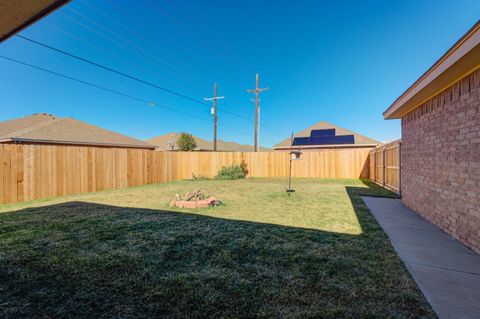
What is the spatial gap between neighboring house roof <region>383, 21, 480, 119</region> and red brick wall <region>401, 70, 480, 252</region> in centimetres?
12

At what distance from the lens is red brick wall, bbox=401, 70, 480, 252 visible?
2846 millimetres

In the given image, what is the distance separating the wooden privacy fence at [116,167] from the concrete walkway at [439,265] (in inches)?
372

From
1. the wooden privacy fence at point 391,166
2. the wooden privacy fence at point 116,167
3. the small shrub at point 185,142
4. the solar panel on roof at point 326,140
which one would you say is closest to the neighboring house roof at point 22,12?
the wooden privacy fence at point 116,167

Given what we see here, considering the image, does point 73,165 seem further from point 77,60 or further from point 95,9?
point 95,9

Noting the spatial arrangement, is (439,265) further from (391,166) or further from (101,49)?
(101,49)

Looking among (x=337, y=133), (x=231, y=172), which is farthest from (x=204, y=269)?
(x=337, y=133)

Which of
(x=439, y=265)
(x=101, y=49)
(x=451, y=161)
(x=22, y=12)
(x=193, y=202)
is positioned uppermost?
(x=101, y=49)

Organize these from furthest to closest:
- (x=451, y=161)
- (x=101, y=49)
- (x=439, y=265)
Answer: (x=101, y=49) → (x=451, y=161) → (x=439, y=265)

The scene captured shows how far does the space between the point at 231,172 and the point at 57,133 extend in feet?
33.8

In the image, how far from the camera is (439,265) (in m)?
2.43

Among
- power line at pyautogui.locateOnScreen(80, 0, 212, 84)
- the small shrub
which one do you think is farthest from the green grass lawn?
the small shrub

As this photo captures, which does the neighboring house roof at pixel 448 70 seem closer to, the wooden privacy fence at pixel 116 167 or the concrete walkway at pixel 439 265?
the concrete walkway at pixel 439 265

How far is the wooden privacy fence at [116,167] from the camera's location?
6594mm

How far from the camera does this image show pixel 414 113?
5195 mm
